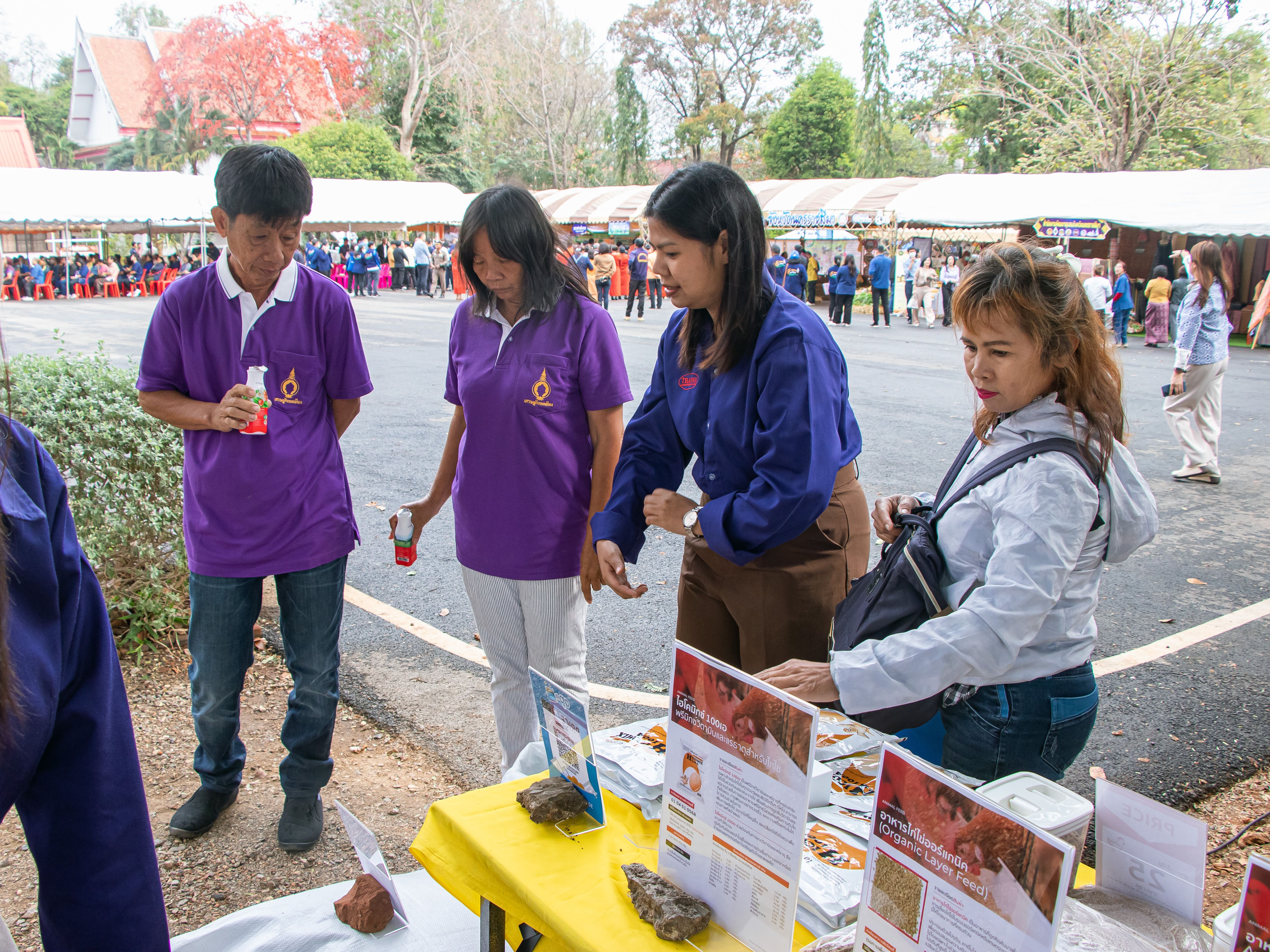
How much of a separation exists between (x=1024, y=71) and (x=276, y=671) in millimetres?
35372

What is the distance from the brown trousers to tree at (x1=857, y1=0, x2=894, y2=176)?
51.7 metres

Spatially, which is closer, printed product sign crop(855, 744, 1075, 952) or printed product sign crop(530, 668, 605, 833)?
printed product sign crop(855, 744, 1075, 952)

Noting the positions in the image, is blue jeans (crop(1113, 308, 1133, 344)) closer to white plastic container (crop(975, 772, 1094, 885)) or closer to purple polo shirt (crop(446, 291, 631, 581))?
purple polo shirt (crop(446, 291, 631, 581))

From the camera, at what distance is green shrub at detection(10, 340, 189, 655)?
3852 mm

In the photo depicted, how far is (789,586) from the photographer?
2113 millimetres

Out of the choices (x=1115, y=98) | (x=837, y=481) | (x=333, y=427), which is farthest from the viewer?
(x=1115, y=98)

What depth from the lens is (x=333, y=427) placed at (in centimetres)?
284

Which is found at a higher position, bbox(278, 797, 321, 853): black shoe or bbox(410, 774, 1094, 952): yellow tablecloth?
bbox(410, 774, 1094, 952): yellow tablecloth

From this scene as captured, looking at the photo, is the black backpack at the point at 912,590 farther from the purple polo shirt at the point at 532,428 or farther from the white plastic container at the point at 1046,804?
the purple polo shirt at the point at 532,428

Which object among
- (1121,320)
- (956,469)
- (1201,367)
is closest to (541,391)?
(956,469)

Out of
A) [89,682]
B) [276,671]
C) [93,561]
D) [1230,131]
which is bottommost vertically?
[276,671]

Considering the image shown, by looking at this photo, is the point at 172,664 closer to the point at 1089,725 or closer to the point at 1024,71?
the point at 1089,725

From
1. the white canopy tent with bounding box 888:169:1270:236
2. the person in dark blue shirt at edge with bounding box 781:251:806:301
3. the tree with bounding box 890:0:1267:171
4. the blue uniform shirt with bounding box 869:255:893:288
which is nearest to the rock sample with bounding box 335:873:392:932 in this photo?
the white canopy tent with bounding box 888:169:1270:236

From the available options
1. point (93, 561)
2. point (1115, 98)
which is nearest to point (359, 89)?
point (1115, 98)
